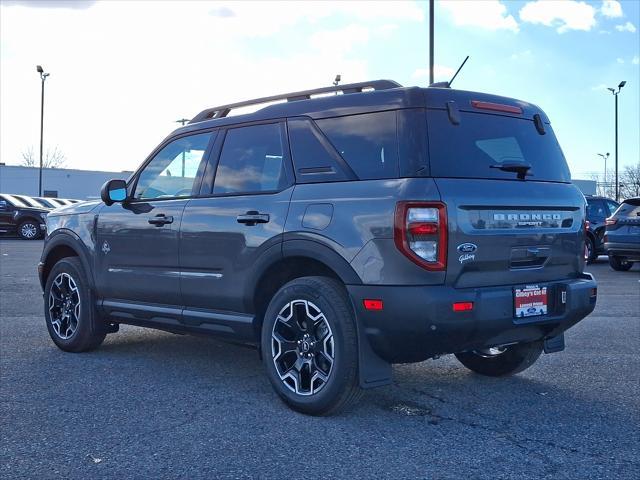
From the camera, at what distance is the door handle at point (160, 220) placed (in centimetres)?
537

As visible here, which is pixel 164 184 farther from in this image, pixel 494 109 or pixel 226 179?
pixel 494 109

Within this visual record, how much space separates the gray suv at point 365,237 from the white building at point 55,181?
182 ft

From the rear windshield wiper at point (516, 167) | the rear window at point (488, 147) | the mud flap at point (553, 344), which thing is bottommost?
the mud flap at point (553, 344)

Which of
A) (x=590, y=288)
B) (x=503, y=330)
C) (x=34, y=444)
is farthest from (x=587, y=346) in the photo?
(x=34, y=444)

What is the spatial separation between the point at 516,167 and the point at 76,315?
3.84 metres

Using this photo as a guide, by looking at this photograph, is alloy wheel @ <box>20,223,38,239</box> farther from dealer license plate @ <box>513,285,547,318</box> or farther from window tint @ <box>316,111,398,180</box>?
dealer license plate @ <box>513,285,547,318</box>

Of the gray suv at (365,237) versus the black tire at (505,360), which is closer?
the gray suv at (365,237)

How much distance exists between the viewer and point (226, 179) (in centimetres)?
517

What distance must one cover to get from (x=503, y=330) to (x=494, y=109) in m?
1.40

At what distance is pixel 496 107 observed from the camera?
184 inches

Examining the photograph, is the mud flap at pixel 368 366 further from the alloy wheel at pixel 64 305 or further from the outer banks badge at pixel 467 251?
the alloy wheel at pixel 64 305

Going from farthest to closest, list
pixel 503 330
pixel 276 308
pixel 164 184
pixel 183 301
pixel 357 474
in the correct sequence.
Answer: pixel 164 184 < pixel 183 301 < pixel 276 308 < pixel 503 330 < pixel 357 474

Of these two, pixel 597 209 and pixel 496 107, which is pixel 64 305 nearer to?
pixel 496 107

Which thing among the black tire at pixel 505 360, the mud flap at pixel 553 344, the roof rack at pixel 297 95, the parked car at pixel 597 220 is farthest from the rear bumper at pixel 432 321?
the parked car at pixel 597 220
